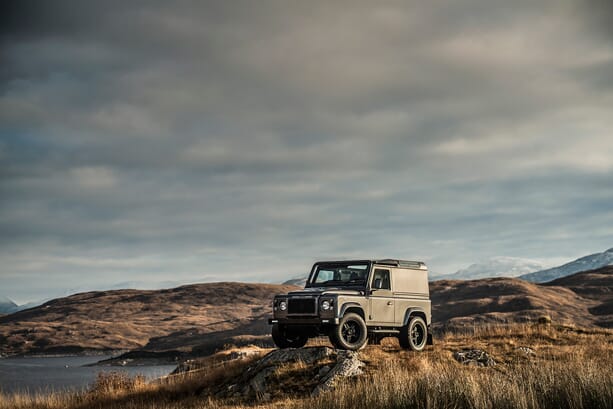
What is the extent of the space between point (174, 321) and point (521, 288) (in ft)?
305

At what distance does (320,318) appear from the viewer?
18.7m

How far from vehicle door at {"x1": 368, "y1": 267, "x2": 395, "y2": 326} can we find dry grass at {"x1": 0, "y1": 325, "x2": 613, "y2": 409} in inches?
37.6

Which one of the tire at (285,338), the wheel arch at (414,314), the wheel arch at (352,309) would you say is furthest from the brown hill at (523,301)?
the wheel arch at (352,309)

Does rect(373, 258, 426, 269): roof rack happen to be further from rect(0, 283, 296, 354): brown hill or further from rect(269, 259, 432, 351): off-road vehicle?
rect(0, 283, 296, 354): brown hill

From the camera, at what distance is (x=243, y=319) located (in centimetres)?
18050

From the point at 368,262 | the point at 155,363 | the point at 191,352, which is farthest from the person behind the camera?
the point at 191,352

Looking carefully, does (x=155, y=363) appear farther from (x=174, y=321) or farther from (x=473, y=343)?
(x=473, y=343)

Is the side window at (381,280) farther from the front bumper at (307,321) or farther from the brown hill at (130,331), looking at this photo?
the brown hill at (130,331)

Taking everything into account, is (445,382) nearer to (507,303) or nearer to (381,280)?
(381,280)

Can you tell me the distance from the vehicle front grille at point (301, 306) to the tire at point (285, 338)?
0.92m

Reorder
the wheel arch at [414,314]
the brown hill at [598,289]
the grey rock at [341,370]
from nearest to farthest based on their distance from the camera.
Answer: the grey rock at [341,370], the wheel arch at [414,314], the brown hill at [598,289]

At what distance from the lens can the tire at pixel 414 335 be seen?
2070 cm

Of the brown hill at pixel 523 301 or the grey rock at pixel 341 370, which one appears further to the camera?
the brown hill at pixel 523 301

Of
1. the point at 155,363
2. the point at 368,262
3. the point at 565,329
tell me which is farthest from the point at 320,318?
the point at 155,363
